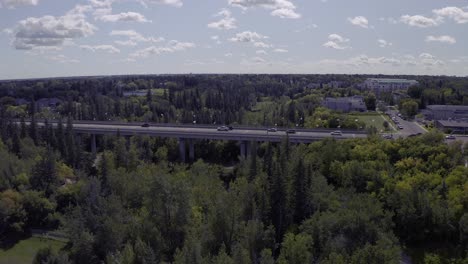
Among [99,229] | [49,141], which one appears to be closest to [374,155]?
[99,229]

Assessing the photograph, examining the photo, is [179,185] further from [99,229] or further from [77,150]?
[77,150]

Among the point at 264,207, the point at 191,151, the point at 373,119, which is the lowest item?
the point at 191,151

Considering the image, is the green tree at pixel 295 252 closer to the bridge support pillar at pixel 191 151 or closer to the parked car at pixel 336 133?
the parked car at pixel 336 133

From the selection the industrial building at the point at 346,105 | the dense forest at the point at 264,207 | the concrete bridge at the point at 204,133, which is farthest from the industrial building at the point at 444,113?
the dense forest at the point at 264,207

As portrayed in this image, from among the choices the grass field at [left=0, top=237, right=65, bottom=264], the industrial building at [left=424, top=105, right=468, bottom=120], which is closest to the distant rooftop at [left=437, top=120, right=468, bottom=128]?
the industrial building at [left=424, top=105, right=468, bottom=120]

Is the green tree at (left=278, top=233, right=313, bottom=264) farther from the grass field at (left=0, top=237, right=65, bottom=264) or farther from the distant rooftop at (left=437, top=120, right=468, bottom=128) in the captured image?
the distant rooftop at (left=437, top=120, right=468, bottom=128)

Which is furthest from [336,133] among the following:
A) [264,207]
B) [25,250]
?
[25,250]

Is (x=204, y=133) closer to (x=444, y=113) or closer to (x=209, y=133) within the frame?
(x=209, y=133)
